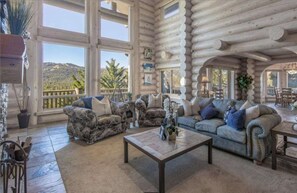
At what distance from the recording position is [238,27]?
4.64 metres

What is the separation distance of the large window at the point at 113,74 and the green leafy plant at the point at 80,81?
26.2 inches

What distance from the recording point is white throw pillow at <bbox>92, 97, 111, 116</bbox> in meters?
4.05

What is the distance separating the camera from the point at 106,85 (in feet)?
21.9

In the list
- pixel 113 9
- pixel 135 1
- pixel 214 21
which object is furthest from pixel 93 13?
pixel 214 21

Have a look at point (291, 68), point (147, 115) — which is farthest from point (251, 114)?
point (291, 68)

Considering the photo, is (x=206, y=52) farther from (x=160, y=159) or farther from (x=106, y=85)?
(x=160, y=159)

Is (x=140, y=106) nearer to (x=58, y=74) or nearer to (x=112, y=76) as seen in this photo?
(x=112, y=76)

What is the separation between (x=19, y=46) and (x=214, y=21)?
17.5 ft

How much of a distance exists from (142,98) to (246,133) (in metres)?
3.15

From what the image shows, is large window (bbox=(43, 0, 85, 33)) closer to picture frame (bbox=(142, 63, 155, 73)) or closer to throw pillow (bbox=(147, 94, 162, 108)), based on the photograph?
picture frame (bbox=(142, 63, 155, 73))

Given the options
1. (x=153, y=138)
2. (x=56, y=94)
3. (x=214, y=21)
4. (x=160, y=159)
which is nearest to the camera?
(x=160, y=159)

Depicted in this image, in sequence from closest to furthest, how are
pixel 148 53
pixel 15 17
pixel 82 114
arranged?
pixel 15 17 < pixel 82 114 < pixel 148 53

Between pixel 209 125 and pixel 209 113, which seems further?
pixel 209 113

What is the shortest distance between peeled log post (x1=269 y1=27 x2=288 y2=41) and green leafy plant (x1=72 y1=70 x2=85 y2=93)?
585cm
